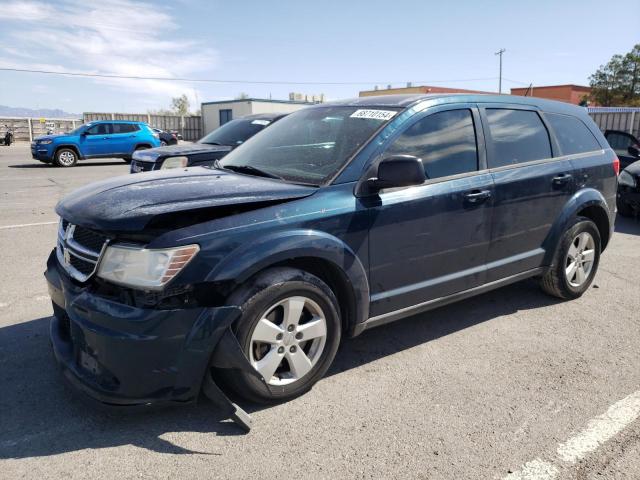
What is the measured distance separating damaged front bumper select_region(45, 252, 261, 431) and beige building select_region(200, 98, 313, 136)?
118 ft

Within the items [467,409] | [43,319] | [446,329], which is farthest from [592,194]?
[43,319]

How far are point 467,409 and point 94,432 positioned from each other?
6.67ft

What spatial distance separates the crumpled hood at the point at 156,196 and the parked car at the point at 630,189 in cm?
749

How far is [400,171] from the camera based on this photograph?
3041 millimetres

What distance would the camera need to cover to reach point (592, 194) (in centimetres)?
466

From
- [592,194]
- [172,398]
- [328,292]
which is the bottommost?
[172,398]

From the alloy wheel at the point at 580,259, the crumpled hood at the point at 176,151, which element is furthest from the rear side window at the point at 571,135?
the crumpled hood at the point at 176,151

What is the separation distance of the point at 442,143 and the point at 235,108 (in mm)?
38217

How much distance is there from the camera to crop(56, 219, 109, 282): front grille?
2705mm

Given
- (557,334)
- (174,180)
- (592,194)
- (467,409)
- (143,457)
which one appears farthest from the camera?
(592,194)

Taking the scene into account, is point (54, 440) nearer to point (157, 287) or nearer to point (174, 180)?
point (157, 287)

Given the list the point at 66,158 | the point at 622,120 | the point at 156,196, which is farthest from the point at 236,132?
the point at 622,120

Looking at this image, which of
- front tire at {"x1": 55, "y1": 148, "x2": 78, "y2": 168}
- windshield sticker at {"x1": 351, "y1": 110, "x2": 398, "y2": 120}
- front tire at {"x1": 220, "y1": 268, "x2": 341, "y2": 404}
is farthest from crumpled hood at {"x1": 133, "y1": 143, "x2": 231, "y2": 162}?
front tire at {"x1": 55, "y1": 148, "x2": 78, "y2": 168}

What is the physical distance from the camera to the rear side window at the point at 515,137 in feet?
13.1
